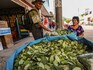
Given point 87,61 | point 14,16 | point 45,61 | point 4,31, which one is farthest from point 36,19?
point 14,16

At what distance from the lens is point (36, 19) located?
7.00m

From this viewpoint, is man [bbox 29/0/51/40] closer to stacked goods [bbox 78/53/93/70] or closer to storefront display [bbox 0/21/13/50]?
stacked goods [bbox 78/53/93/70]

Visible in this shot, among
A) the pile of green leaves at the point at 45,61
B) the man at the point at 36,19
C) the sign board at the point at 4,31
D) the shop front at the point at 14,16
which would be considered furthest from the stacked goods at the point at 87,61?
the shop front at the point at 14,16

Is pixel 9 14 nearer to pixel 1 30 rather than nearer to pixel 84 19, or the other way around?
pixel 1 30

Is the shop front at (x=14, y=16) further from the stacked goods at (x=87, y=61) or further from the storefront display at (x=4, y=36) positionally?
the stacked goods at (x=87, y=61)

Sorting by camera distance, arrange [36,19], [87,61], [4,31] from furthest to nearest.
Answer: [4,31] < [36,19] < [87,61]

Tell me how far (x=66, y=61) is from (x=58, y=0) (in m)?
7.48

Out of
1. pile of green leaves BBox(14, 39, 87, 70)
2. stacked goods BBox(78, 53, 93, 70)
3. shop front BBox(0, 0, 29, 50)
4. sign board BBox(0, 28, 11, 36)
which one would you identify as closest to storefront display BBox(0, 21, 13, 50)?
sign board BBox(0, 28, 11, 36)

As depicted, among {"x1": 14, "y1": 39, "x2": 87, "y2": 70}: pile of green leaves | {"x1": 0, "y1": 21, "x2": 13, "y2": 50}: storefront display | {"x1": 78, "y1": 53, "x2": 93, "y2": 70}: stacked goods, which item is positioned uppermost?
{"x1": 78, "y1": 53, "x2": 93, "y2": 70}: stacked goods

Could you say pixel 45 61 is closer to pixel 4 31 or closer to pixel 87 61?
pixel 87 61

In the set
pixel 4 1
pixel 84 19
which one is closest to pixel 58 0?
pixel 4 1

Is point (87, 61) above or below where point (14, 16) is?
above

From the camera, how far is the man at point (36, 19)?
6930 millimetres

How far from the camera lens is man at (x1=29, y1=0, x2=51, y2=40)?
693 centimetres
